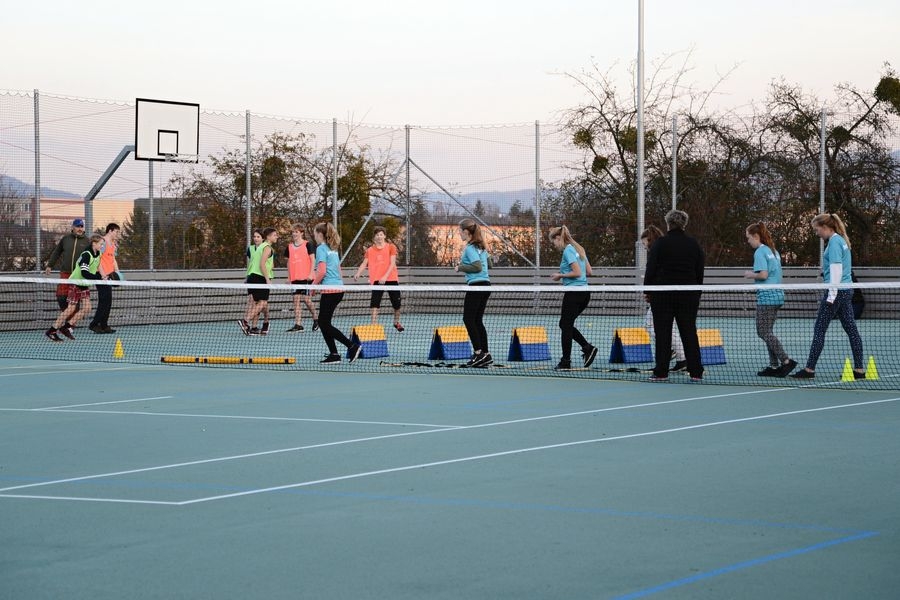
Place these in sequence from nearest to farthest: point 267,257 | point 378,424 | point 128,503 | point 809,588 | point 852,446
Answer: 1. point 809,588
2. point 128,503
3. point 852,446
4. point 378,424
5. point 267,257

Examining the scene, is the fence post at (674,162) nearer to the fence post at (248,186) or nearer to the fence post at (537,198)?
the fence post at (537,198)

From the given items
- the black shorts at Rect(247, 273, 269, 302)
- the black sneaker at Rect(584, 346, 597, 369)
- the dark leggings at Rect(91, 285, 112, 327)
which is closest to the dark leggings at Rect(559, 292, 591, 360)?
the black sneaker at Rect(584, 346, 597, 369)

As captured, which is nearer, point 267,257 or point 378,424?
point 378,424

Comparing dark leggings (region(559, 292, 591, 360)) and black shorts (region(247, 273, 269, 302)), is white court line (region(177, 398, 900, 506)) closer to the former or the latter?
dark leggings (region(559, 292, 591, 360))

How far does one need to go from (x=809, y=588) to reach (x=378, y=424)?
5111mm

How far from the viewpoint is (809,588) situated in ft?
15.5

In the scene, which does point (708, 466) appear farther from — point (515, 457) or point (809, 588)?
point (809, 588)

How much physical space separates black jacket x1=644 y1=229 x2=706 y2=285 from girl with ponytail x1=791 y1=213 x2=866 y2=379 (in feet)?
4.09

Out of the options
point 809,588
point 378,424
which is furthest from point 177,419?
point 809,588

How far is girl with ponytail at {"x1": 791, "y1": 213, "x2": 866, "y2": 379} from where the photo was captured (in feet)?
40.5

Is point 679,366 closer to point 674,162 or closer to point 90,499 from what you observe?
point 90,499

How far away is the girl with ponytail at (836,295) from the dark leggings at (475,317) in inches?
136

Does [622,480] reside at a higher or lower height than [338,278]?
lower

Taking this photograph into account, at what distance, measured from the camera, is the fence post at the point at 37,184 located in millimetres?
20094
